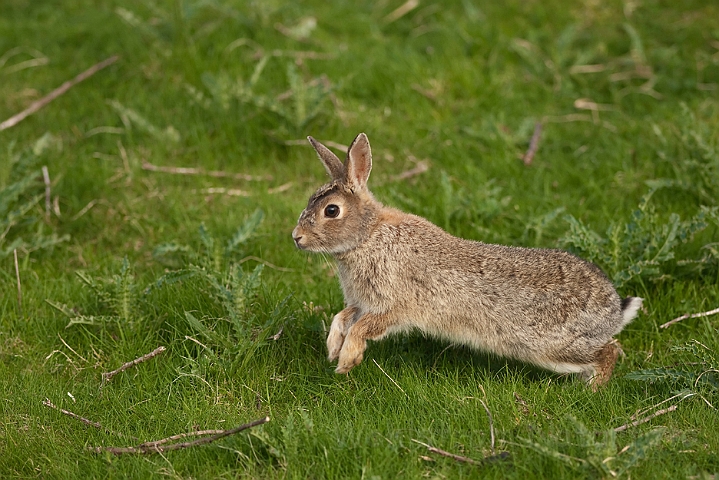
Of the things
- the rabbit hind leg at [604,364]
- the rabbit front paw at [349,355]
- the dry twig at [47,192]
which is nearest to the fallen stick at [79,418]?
the rabbit front paw at [349,355]

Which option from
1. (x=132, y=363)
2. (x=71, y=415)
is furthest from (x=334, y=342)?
(x=71, y=415)

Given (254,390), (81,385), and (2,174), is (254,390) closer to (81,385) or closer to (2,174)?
(81,385)

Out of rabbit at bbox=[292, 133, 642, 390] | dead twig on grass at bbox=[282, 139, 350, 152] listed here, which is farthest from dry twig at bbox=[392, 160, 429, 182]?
rabbit at bbox=[292, 133, 642, 390]

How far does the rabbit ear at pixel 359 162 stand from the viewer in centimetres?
562

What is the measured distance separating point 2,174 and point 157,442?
3519 millimetres

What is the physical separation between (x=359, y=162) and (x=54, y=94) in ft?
14.1

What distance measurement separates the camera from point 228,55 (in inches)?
354

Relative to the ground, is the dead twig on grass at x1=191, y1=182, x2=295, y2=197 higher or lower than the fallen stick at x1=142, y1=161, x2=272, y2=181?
lower

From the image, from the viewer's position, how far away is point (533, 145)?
7941mm

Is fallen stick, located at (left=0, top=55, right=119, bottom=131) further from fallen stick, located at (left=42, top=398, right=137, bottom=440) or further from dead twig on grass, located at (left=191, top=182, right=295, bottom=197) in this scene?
fallen stick, located at (left=42, top=398, right=137, bottom=440)

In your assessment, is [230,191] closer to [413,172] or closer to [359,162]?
[413,172]

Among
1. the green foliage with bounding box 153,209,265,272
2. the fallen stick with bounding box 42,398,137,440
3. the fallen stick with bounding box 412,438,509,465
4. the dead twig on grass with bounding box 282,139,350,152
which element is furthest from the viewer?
the dead twig on grass with bounding box 282,139,350,152

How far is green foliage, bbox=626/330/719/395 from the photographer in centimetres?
511

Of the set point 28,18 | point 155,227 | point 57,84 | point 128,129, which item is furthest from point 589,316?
point 28,18
